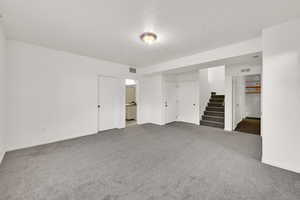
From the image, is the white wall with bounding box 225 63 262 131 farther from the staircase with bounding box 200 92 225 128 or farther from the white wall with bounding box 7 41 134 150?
the white wall with bounding box 7 41 134 150

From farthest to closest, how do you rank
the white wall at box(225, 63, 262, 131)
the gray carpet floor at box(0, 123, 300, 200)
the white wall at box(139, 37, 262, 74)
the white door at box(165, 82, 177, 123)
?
1. the white door at box(165, 82, 177, 123)
2. the white wall at box(225, 63, 262, 131)
3. the white wall at box(139, 37, 262, 74)
4. the gray carpet floor at box(0, 123, 300, 200)

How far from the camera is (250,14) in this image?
204 centimetres

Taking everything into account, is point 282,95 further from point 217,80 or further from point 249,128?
point 217,80

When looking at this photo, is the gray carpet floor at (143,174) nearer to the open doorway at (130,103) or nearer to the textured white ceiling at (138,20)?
the textured white ceiling at (138,20)

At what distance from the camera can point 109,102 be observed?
4.96 meters

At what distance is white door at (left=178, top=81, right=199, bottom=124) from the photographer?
231 inches

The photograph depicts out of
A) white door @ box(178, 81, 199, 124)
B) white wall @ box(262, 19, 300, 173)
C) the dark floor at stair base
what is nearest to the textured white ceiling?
white wall @ box(262, 19, 300, 173)

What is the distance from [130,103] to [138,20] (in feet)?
20.7

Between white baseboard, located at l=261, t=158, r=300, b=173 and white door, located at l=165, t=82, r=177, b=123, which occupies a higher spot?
white door, located at l=165, t=82, r=177, b=123

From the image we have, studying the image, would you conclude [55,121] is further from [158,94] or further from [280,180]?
[280,180]

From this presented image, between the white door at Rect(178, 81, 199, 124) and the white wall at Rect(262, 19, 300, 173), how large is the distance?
3.43m

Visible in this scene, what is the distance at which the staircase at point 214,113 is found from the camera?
549 cm

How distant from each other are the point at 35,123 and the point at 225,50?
550cm

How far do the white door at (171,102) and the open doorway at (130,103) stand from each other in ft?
7.12
